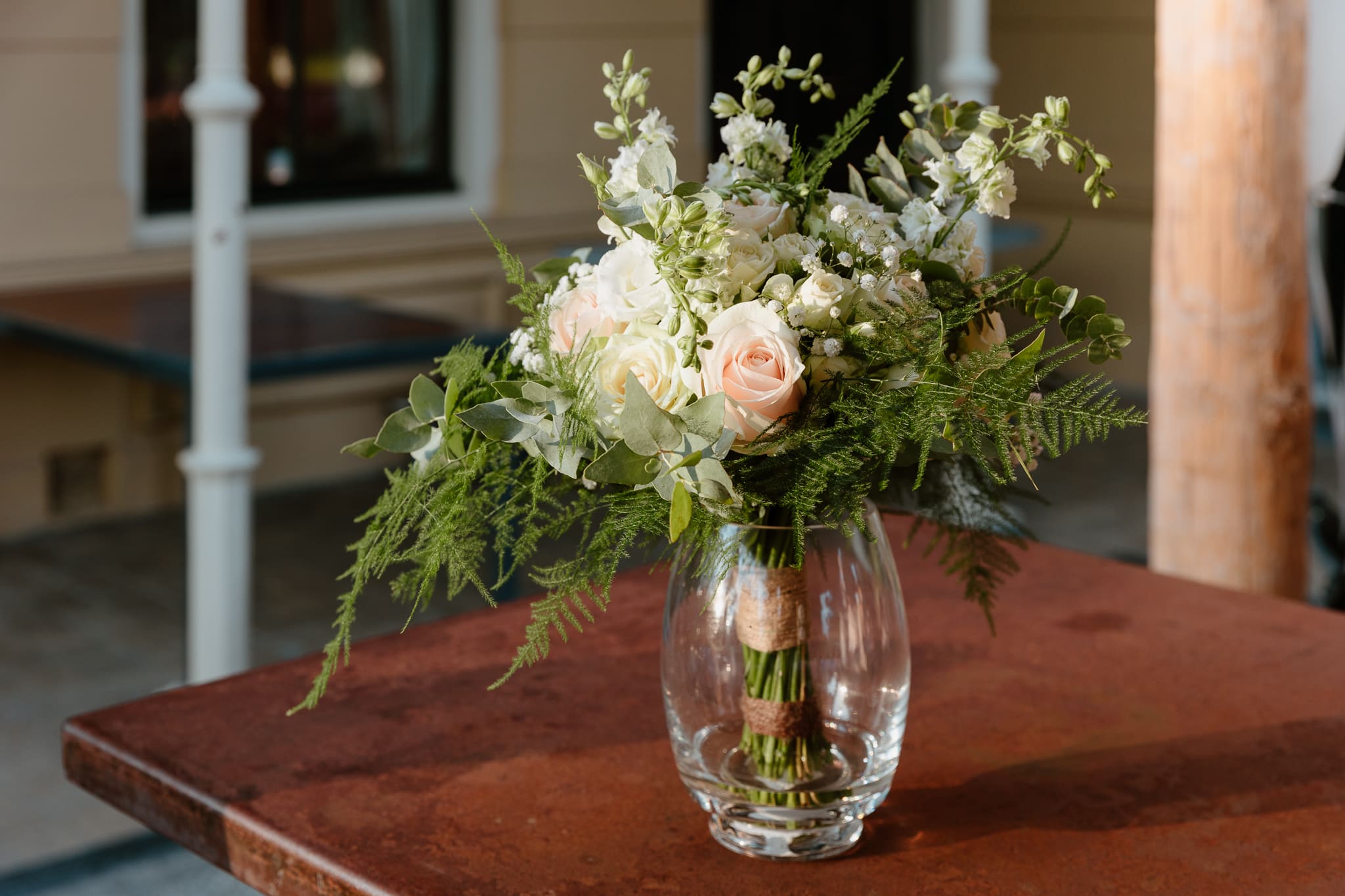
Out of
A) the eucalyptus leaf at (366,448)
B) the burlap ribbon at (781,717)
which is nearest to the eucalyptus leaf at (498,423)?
the eucalyptus leaf at (366,448)

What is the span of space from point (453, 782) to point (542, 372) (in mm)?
375

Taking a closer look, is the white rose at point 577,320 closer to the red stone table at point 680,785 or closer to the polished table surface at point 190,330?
the red stone table at point 680,785

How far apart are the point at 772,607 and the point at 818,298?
0.76ft

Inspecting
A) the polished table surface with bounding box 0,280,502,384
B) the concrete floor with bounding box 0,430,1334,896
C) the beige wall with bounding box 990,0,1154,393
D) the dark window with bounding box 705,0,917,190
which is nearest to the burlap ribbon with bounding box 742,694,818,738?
the concrete floor with bounding box 0,430,1334,896

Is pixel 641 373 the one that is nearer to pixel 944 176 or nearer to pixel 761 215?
pixel 761 215

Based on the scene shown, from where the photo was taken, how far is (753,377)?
98cm

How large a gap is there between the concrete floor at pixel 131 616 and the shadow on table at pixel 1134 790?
4.23ft

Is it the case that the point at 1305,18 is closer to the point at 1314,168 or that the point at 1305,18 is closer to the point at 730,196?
the point at 730,196

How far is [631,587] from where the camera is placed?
1741 mm

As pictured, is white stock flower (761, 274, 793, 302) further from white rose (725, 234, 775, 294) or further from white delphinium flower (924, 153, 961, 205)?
white delphinium flower (924, 153, 961, 205)

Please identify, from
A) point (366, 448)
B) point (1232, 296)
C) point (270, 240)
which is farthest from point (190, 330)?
point (366, 448)

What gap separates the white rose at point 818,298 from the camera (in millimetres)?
1001

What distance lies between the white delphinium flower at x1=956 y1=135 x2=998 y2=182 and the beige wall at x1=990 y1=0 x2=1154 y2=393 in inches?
225

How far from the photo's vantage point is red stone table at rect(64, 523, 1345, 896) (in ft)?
3.70
